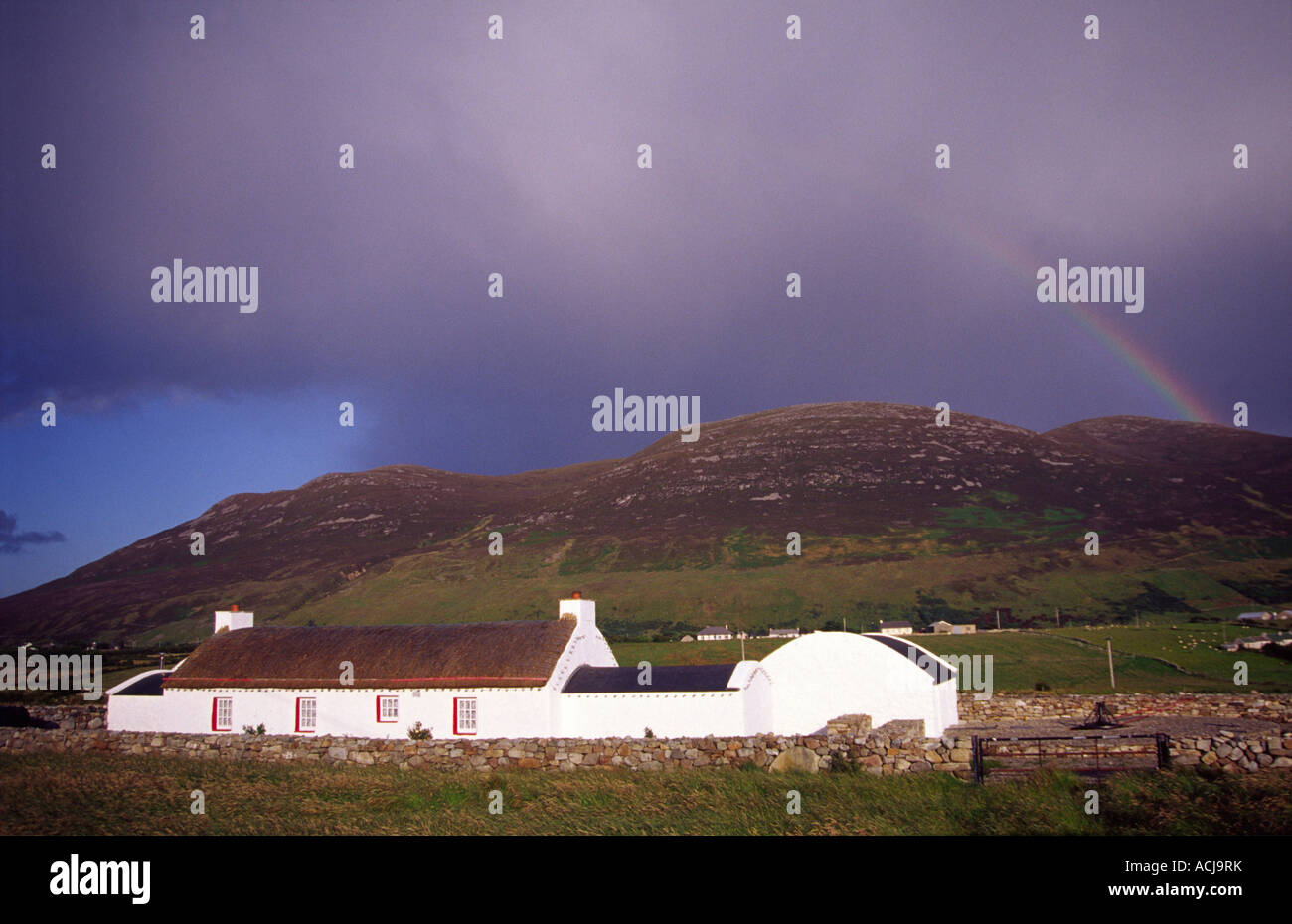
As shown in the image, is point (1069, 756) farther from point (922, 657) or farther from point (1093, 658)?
point (1093, 658)

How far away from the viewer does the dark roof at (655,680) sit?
32.9 m

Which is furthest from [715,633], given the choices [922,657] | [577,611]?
[577,611]

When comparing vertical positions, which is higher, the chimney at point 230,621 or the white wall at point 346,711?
the chimney at point 230,621

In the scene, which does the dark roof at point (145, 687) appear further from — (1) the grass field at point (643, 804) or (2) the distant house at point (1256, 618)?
(2) the distant house at point (1256, 618)

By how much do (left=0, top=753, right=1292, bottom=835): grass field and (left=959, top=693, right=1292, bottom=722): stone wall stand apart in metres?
21.5

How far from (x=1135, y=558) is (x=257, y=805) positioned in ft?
447

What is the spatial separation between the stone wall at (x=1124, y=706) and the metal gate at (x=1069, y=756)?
1257 cm

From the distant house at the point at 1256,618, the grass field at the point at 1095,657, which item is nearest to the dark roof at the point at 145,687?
the grass field at the point at 1095,657

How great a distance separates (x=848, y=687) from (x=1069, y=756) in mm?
14015

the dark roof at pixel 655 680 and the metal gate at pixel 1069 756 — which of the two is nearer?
the metal gate at pixel 1069 756

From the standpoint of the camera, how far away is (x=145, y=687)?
131 feet

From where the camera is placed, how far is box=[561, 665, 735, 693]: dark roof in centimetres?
3288

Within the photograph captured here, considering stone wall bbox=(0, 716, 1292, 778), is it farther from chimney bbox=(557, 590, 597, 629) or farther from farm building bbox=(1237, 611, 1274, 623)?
farm building bbox=(1237, 611, 1274, 623)
